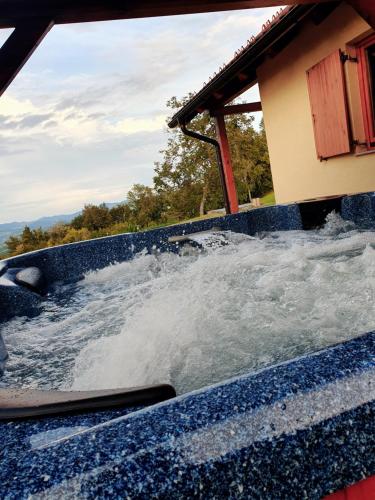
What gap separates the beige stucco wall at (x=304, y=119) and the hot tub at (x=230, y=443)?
4.10m

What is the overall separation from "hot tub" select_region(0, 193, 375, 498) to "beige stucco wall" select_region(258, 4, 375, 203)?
4.10m

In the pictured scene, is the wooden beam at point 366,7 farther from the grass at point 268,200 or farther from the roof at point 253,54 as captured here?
the grass at point 268,200

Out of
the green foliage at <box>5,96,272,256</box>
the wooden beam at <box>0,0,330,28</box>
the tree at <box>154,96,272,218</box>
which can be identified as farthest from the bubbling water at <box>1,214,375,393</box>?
the tree at <box>154,96,272,218</box>

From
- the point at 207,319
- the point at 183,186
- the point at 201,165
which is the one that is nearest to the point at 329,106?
the point at 207,319

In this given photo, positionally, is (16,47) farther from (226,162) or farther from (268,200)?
(268,200)

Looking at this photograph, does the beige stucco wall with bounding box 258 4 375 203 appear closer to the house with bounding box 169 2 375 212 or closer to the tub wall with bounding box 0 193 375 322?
the house with bounding box 169 2 375 212

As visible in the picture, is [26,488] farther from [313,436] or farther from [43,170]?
[43,170]

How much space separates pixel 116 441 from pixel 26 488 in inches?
4.4

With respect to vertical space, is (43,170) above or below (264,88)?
above

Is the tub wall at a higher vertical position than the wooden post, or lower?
lower

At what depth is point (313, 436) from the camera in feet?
1.53

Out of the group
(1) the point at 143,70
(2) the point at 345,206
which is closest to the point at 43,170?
(1) the point at 143,70

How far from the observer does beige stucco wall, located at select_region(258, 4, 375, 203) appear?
4031 mm

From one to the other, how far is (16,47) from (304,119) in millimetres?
4245
